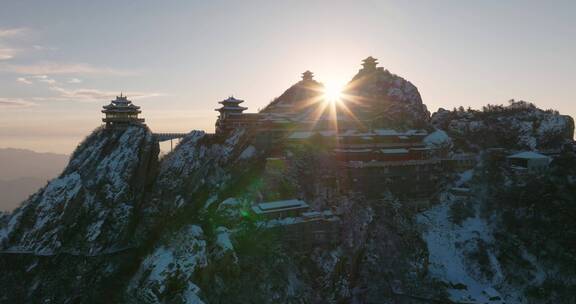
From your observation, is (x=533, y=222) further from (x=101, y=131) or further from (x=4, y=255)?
(x=4, y=255)

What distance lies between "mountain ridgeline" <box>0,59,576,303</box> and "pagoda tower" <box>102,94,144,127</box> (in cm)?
204

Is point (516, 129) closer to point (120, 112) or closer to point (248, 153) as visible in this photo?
point (248, 153)

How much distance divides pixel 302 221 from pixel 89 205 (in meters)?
35.3

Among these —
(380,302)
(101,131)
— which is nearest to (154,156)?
(101,131)

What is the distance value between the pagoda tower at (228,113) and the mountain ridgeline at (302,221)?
2.63m

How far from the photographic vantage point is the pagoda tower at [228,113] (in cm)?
6209

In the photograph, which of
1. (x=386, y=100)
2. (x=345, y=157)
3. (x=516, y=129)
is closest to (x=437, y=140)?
(x=386, y=100)

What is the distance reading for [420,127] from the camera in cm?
6744

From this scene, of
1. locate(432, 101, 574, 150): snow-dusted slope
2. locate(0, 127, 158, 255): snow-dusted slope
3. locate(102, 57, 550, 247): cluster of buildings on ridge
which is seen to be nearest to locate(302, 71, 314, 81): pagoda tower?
locate(102, 57, 550, 247): cluster of buildings on ridge

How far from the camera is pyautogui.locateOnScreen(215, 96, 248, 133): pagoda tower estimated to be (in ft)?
204

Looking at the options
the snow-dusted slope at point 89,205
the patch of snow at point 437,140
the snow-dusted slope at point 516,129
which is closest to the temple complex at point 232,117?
the snow-dusted slope at point 89,205

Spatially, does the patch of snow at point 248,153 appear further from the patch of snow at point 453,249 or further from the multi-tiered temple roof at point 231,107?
the patch of snow at point 453,249

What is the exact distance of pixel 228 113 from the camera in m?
→ 63.5

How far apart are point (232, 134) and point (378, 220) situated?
28709 millimetres
